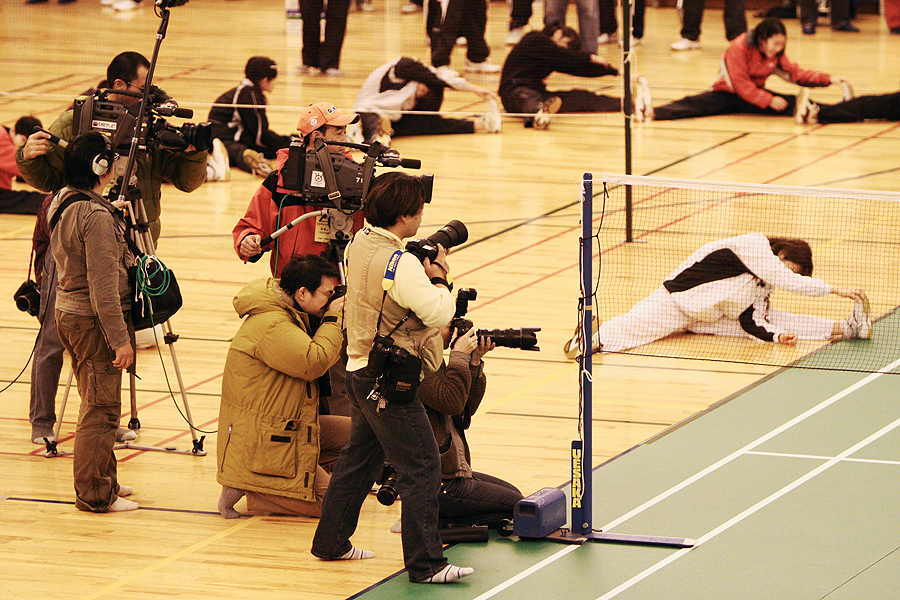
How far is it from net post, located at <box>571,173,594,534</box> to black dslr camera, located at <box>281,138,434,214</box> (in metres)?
1.13

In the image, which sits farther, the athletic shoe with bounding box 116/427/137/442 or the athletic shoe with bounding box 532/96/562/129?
the athletic shoe with bounding box 532/96/562/129

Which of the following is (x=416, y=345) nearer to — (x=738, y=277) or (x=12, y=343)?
(x=738, y=277)

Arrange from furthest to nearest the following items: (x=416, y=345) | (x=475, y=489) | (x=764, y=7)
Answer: (x=764, y=7)
(x=475, y=489)
(x=416, y=345)

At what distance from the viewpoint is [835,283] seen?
959 centimetres

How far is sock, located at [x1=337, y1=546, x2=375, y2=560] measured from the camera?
6059mm

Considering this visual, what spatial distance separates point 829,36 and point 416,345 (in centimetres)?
1827

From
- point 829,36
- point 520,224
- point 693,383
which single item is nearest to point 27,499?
point 693,383

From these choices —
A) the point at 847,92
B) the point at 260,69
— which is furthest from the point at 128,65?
the point at 847,92

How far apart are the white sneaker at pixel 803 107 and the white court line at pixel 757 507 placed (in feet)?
29.5

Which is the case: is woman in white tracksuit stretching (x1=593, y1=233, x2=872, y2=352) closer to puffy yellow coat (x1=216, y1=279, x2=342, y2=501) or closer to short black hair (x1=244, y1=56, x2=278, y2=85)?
puffy yellow coat (x1=216, y1=279, x2=342, y2=501)

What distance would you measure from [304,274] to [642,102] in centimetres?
1066

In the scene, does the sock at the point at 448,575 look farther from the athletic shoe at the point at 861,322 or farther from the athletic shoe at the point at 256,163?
the athletic shoe at the point at 256,163

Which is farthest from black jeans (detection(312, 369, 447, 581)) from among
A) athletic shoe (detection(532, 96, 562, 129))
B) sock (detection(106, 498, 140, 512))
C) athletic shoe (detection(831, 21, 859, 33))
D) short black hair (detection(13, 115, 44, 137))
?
athletic shoe (detection(831, 21, 859, 33))

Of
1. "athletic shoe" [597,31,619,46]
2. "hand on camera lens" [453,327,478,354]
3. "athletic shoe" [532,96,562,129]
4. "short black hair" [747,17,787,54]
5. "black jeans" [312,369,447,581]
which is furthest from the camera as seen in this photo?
"athletic shoe" [597,31,619,46]
